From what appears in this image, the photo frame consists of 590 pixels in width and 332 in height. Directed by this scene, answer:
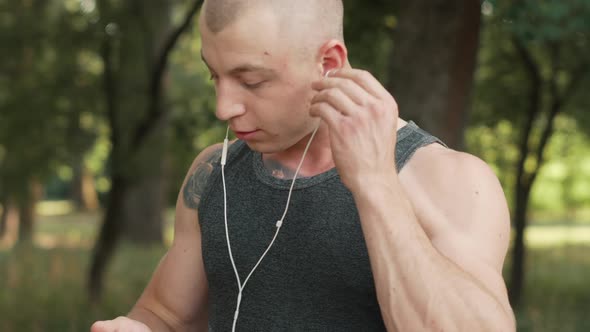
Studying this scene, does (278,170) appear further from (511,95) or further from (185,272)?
(511,95)

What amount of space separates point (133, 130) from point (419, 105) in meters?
3.81

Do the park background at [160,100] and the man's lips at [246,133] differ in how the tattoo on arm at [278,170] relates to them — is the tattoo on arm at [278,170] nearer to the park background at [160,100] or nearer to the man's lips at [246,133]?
the man's lips at [246,133]

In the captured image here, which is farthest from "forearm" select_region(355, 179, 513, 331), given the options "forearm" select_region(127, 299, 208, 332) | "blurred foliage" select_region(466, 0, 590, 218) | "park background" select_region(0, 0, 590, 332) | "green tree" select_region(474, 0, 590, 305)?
"blurred foliage" select_region(466, 0, 590, 218)

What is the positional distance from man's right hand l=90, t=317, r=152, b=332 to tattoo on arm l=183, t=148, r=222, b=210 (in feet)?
1.15

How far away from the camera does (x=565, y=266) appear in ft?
51.6

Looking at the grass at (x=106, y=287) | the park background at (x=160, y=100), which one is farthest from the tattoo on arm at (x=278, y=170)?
the grass at (x=106, y=287)

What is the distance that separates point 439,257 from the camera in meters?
2.13

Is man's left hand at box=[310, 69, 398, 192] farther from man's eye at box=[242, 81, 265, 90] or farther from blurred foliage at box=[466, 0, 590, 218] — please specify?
blurred foliage at box=[466, 0, 590, 218]

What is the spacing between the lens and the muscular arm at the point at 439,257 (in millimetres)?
2098

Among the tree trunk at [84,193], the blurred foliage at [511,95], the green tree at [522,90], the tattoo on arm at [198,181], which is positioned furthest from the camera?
the tree trunk at [84,193]

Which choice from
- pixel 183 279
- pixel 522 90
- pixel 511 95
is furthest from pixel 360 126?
pixel 522 90

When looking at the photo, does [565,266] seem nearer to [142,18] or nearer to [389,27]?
[389,27]

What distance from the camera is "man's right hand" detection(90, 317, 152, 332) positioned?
8.23ft

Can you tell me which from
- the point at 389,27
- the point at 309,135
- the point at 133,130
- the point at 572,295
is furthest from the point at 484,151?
the point at 309,135
